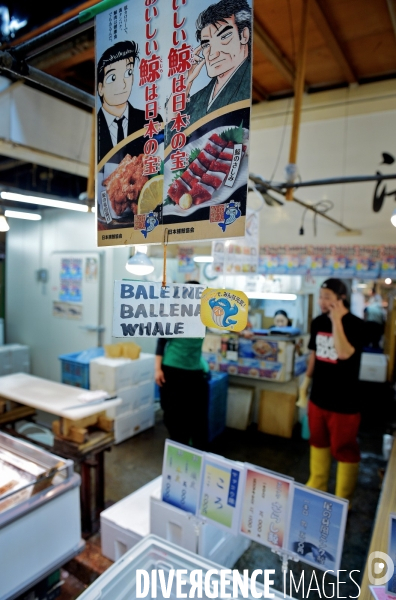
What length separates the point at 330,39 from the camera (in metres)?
3.50

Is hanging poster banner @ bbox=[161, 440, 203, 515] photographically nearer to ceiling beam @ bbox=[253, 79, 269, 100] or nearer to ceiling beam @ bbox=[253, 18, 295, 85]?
ceiling beam @ bbox=[253, 18, 295, 85]

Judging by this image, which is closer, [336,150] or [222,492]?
[222,492]

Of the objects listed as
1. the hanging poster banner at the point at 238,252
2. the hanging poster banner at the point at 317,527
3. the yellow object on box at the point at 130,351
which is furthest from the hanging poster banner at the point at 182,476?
the yellow object on box at the point at 130,351

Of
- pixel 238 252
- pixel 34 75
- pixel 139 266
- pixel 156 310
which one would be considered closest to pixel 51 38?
pixel 34 75

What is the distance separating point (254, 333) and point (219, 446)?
1658 mm

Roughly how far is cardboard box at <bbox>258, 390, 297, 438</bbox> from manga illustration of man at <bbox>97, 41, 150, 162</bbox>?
464 cm

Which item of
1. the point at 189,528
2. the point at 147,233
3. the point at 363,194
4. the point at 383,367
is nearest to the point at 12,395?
the point at 189,528

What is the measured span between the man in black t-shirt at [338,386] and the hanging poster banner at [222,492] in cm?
160

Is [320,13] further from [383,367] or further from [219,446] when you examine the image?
[383,367]

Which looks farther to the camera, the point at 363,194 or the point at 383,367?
the point at 383,367

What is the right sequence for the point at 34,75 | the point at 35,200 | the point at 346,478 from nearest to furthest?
1. the point at 34,75
2. the point at 346,478
3. the point at 35,200

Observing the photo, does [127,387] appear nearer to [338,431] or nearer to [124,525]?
[124,525]

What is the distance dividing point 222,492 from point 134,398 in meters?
3.41

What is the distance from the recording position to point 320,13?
10.5ft
